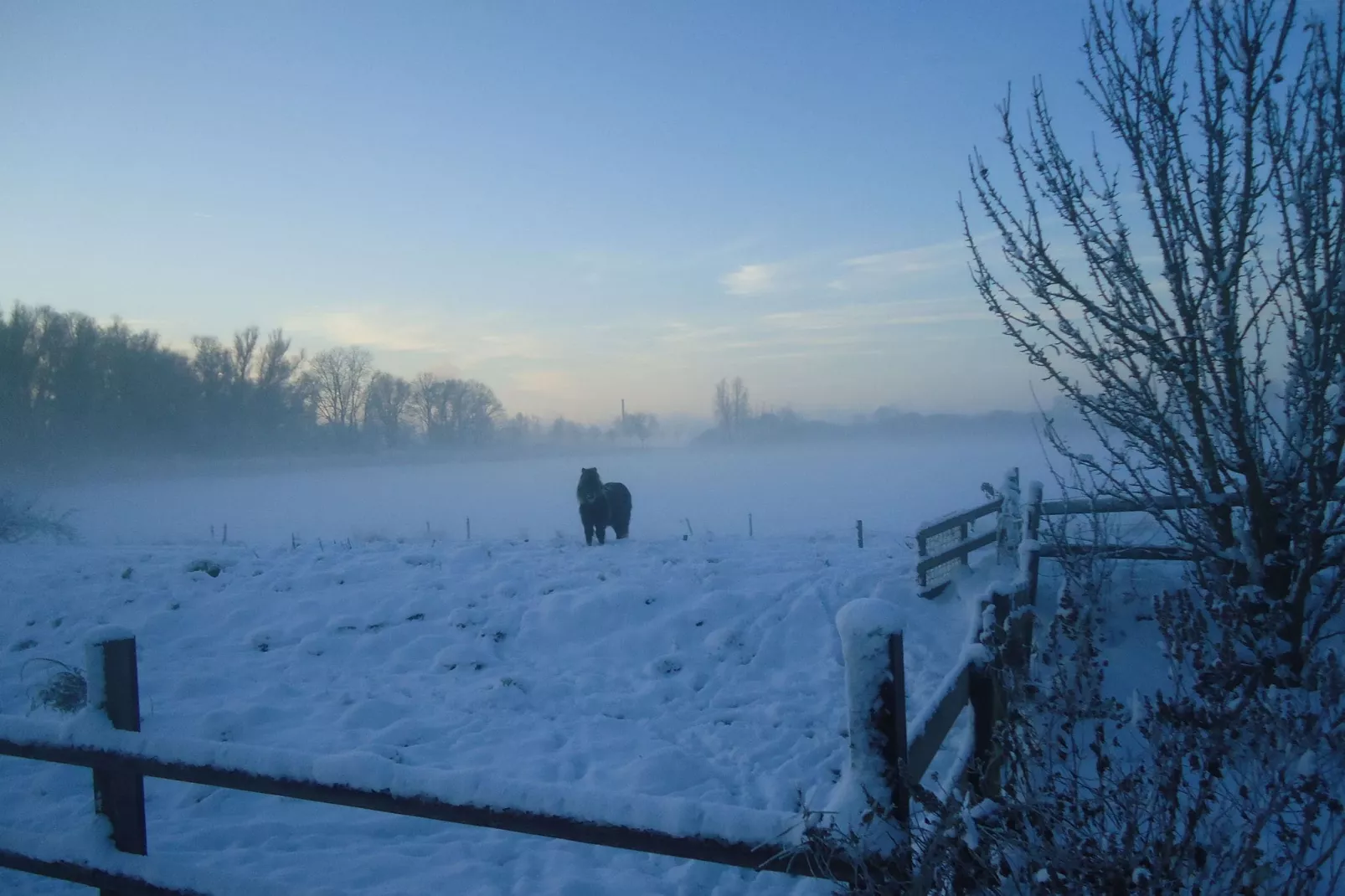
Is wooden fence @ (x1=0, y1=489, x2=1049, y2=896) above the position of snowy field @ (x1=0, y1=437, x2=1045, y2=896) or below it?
above

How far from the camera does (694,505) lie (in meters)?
31.1

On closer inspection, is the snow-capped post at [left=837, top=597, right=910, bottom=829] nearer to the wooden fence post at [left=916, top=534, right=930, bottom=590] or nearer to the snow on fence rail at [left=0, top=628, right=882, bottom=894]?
the snow on fence rail at [left=0, top=628, right=882, bottom=894]

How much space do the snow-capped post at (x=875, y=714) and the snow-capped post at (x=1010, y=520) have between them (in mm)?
7859

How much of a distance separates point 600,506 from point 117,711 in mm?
11392

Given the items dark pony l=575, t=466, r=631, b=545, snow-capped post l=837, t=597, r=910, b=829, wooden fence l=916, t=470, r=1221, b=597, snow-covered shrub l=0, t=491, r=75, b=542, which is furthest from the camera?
snow-covered shrub l=0, t=491, r=75, b=542

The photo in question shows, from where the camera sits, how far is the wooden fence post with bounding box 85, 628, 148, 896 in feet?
7.97

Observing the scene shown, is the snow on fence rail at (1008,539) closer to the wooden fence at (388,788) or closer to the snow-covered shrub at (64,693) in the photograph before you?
the wooden fence at (388,788)

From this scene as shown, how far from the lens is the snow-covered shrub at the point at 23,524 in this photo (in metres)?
16.2

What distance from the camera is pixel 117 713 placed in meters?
2.50

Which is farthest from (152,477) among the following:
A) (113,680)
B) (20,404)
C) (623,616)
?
(113,680)

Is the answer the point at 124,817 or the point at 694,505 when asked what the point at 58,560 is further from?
the point at 694,505

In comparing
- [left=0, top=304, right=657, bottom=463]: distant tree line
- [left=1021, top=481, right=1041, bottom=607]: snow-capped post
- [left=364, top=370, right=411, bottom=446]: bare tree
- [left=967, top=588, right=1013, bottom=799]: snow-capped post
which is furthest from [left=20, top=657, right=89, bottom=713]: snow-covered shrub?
[left=364, top=370, right=411, bottom=446]: bare tree

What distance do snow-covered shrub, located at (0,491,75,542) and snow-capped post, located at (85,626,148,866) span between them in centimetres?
1796

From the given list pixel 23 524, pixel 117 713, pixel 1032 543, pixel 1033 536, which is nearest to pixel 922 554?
pixel 1033 536
